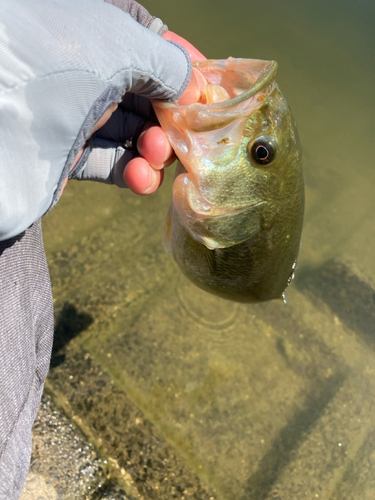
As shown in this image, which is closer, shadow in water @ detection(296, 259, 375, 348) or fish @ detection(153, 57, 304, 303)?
fish @ detection(153, 57, 304, 303)

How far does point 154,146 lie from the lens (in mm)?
1479

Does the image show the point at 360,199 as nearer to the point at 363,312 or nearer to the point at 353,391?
the point at 363,312

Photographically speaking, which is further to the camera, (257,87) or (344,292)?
(344,292)

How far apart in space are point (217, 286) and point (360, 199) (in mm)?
3423

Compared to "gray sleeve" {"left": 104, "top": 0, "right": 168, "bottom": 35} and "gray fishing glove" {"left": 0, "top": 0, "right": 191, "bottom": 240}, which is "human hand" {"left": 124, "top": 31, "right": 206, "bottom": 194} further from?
"gray sleeve" {"left": 104, "top": 0, "right": 168, "bottom": 35}

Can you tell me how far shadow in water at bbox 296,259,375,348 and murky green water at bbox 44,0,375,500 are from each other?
1 centimetres

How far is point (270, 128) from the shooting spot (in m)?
1.39

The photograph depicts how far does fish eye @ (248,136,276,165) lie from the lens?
4.59 ft

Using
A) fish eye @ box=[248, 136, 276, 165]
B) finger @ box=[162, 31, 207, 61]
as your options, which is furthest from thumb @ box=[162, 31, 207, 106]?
finger @ box=[162, 31, 207, 61]

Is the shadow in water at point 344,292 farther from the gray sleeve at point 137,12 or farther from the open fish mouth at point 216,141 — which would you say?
the gray sleeve at point 137,12

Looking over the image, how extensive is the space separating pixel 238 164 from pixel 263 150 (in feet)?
0.36

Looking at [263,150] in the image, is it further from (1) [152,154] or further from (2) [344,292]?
(2) [344,292]

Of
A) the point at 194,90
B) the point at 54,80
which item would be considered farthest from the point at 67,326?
the point at 54,80

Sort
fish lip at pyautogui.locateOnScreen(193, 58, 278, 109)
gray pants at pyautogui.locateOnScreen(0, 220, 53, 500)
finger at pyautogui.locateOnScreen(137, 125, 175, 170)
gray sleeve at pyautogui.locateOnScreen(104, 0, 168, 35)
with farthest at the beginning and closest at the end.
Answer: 1. gray sleeve at pyautogui.locateOnScreen(104, 0, 168, 35)
2. finger at pyautogui.locateOnScreen(137, 125, 175, 170)
3. fish lip at pyautogui.locateOnScreen(193, 58, 278, 109)
4. gray pants at pyautogui.locateOnScreen(0, 220, 53, 500)
